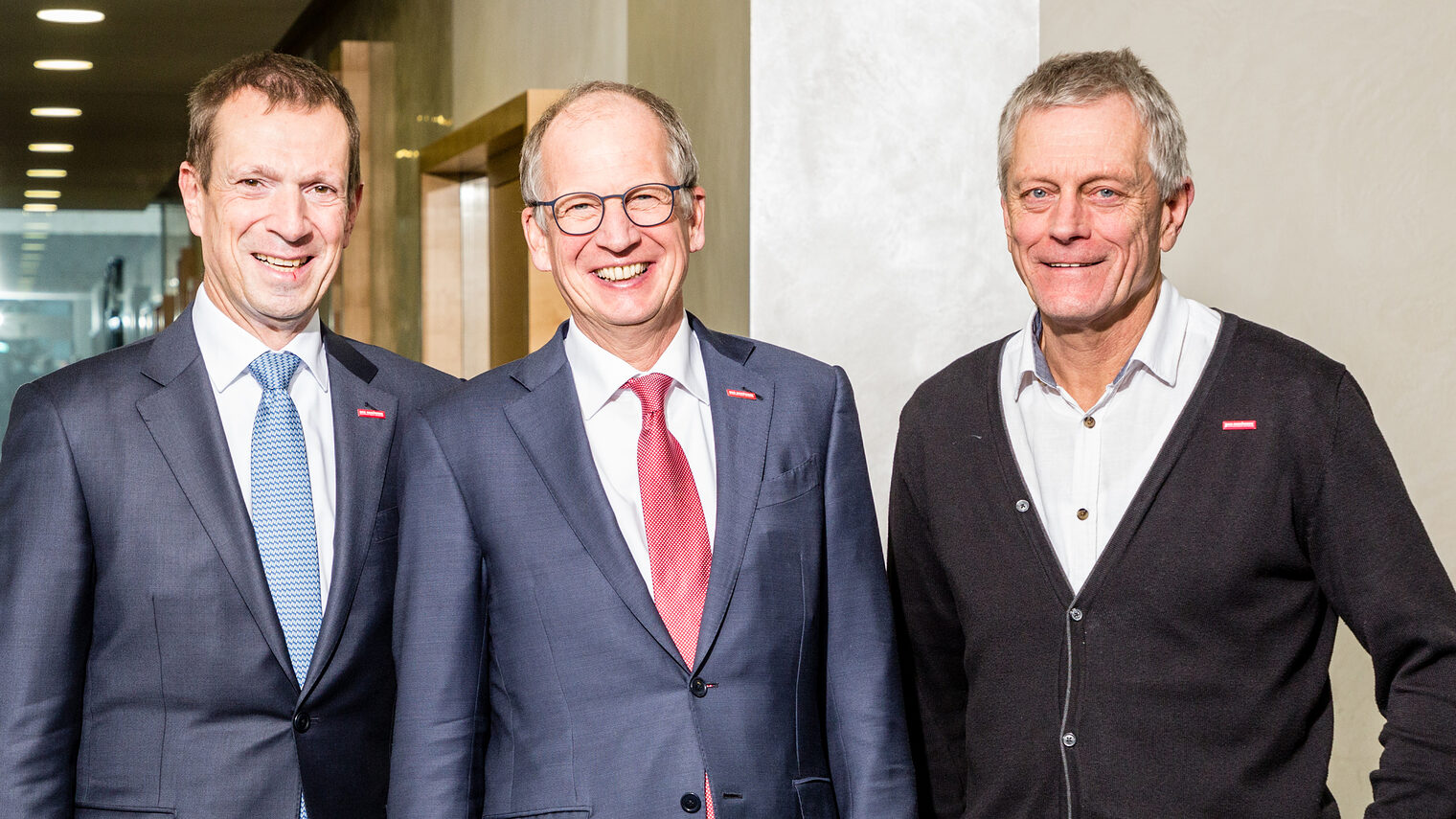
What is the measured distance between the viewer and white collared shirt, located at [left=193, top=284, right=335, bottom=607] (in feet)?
6.74

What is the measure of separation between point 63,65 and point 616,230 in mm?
7020

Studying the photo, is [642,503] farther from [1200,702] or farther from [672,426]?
[1200,702]

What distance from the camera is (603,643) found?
186 centimetres

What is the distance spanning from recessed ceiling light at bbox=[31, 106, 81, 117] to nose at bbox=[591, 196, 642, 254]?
8.19m

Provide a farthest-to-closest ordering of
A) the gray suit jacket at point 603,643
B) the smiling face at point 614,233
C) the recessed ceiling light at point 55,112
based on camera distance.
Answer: the recessed ceiling light at point 55,112 → the smiling face at point 614,233 → the gray suit jacket at point 603,643

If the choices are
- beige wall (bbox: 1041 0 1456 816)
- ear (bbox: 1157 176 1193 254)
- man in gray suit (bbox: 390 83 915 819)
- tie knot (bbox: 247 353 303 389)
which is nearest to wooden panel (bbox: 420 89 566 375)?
beige wall (bbox: 1041 0 1456 816)

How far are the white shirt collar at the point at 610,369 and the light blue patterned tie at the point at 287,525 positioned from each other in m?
0.42

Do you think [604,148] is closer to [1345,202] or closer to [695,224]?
[695,224]

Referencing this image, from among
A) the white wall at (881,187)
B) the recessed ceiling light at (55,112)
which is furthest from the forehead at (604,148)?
the recessed ceiling light at (55,112)

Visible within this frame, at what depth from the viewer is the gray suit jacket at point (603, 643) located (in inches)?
72.7

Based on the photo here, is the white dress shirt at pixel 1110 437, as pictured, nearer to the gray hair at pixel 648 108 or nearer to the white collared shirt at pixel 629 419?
the white collared shirt at pixel 629 419

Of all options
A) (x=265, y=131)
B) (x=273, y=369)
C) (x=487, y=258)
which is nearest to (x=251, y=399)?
(x=273, y=369)

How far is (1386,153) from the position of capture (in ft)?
8.20

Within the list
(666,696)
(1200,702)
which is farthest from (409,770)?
(1200,702)
